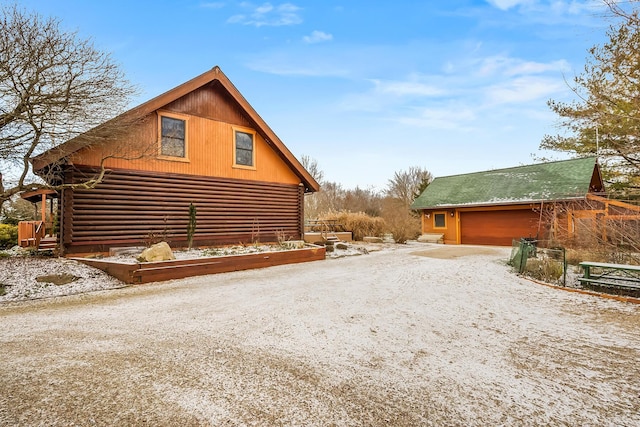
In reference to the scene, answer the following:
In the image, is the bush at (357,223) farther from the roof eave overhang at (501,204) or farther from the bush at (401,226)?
the roof eave overhang at (501,204)

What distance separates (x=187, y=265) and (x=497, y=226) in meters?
16.5

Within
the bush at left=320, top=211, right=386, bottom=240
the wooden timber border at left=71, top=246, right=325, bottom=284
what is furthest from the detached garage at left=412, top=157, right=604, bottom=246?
the wooden timber border at left=71, top=246, right=325, bottom=284

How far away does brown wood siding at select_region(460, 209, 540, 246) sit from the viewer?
16203mm

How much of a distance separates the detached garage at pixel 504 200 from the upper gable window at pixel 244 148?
487 inches

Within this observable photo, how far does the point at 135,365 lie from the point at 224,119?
9.85 metres

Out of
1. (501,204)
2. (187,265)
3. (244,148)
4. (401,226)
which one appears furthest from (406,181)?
(187,265)

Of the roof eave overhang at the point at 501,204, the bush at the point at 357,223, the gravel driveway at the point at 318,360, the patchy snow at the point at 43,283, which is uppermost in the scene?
the roof eave overhang at the point at 501,204

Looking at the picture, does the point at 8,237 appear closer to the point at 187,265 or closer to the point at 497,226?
the point at 187,265

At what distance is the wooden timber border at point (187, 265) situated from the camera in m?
6.74

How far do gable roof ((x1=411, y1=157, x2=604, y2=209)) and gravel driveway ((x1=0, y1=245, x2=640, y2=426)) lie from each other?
487 inches

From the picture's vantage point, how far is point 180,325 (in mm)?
4016

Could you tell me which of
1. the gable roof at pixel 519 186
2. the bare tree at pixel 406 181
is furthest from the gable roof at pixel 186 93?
the bare tree at pixel 406 181

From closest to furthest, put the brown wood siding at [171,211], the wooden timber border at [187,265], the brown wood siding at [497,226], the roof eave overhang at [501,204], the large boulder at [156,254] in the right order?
the wooden timber border at [187,265] < the large boulder at [156,254] < the brown wood siding at [171,211] < the roof eave overhang at [501,204] < the brown wood siding at [497,226]

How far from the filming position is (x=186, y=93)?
9.99 meters
